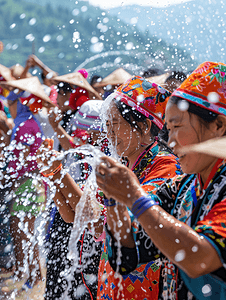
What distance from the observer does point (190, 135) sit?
132cm

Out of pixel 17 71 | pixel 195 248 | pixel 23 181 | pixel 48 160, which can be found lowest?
pixel 23 181

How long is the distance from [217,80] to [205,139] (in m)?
0.28

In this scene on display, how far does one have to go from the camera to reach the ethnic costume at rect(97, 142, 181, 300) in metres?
1.53

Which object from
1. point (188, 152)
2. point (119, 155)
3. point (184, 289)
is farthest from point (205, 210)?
point (119, 155)

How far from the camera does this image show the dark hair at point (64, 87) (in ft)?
17.2

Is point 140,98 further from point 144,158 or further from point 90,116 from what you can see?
point 90,116

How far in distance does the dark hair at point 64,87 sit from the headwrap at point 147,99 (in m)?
3.08

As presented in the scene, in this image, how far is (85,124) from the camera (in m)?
4.12

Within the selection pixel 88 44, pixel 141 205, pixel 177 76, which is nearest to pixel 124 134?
pixel 141 205

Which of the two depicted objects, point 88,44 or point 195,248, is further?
point 88,44

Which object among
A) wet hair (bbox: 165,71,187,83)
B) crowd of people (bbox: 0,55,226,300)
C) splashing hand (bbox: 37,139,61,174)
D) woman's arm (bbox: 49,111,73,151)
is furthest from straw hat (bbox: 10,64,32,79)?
splashing hand (bbox: 37,139,61,174)

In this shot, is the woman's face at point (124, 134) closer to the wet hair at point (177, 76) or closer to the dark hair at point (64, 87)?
the wet hair at point (177, 76)

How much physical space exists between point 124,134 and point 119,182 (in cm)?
107

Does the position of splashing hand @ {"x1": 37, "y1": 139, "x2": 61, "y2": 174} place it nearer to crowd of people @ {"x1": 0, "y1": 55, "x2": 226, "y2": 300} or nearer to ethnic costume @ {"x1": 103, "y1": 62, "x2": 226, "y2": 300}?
crowd of people @ {"x1": 0, "y1": 55, "x2": 226, "y2": 300}
